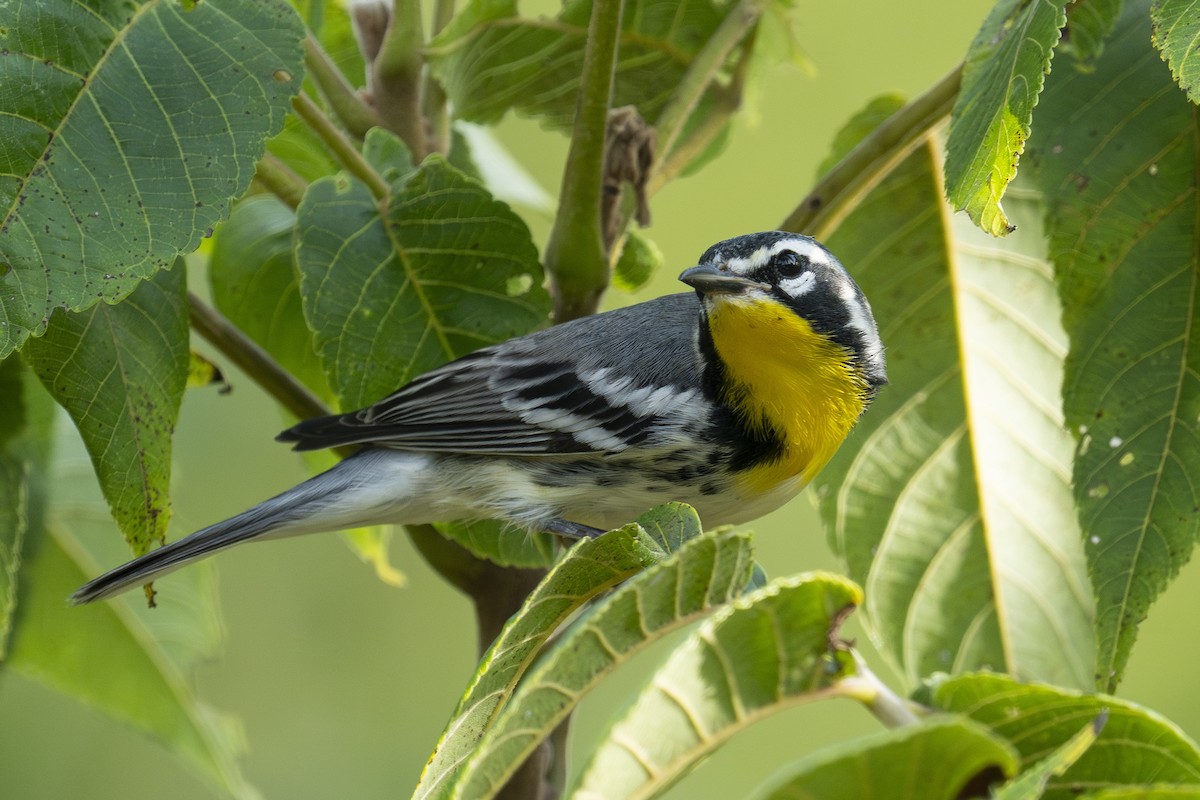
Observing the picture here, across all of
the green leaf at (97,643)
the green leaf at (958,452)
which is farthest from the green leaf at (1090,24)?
the green leaf at (97,643)

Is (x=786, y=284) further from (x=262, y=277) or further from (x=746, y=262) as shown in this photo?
(x=262, y=277)

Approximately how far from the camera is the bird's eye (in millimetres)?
1959

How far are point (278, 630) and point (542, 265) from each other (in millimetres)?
3243

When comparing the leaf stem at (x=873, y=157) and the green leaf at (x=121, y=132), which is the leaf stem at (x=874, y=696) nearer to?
the green leaf at (x=121, y=132)

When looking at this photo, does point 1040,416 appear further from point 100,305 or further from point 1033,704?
point 100,305

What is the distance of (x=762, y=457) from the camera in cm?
205

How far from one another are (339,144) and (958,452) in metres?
1.14

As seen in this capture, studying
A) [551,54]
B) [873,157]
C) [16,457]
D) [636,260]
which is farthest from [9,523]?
[873,157]

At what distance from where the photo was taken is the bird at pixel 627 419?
2.00m

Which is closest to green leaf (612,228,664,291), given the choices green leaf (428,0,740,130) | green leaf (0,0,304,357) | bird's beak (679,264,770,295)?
bird's beak (679,264,770,295)

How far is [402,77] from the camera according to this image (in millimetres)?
1989

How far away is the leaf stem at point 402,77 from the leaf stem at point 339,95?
0.03 metres

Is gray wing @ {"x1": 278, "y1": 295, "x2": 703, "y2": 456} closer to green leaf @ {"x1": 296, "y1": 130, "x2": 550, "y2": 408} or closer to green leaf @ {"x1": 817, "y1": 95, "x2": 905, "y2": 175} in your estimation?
green leaf @ {"x1": 296, "y1": 130, "x2": 550, "y2": 408}

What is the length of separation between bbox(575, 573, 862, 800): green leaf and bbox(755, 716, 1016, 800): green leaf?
10 centimetres
